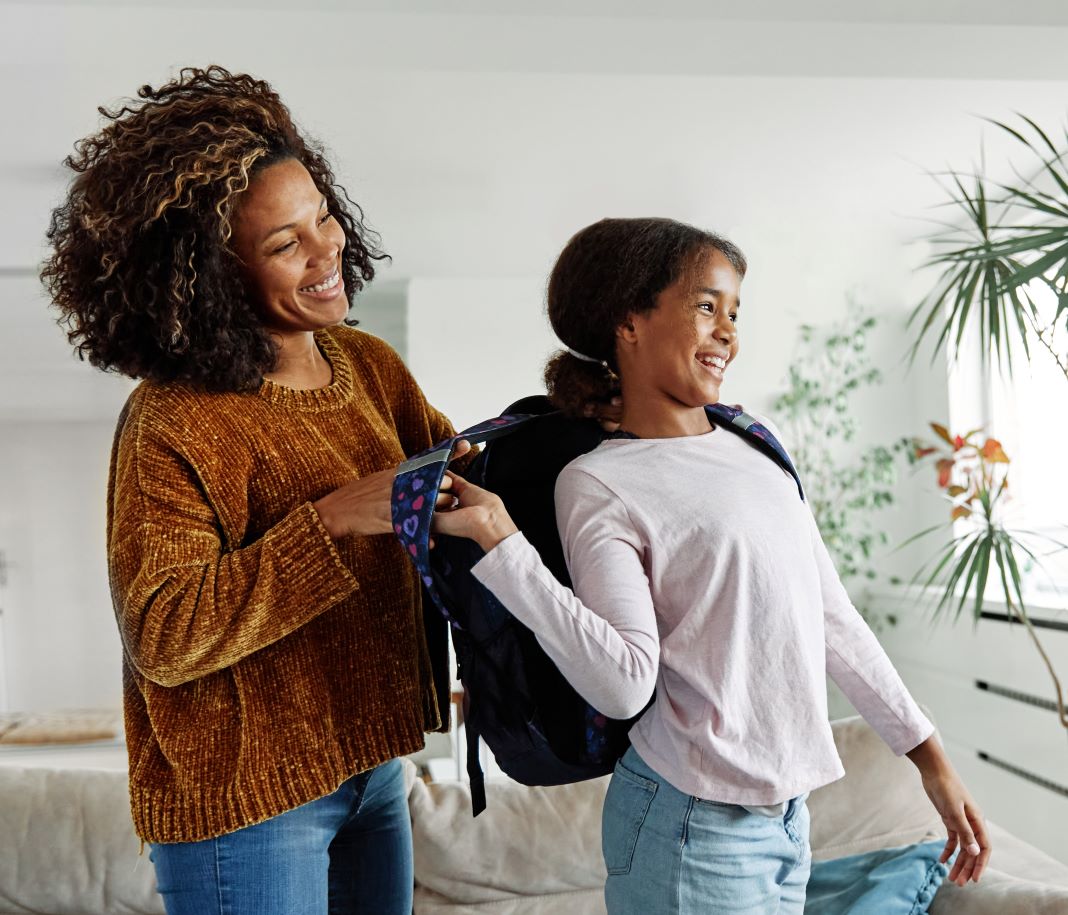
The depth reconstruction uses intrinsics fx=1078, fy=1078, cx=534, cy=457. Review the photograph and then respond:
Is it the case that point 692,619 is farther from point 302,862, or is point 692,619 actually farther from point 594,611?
point 302,862

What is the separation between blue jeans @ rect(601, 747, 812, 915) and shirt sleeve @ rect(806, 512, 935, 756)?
177mm

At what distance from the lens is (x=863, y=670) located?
1.33m

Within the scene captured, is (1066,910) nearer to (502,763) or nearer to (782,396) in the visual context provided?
(502,763)

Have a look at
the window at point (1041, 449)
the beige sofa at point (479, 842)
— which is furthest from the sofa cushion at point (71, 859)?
the window at point (1041, 449)

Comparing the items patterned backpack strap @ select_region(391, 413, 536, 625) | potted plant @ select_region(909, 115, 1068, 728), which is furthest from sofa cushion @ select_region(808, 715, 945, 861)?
patterned backpack strap @ select_region(391, 413, 536, 625)

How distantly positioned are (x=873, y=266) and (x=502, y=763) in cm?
479

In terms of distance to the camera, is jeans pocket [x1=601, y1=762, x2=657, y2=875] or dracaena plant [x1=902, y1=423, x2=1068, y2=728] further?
dracaena plant [x1=902, y1=423, x2=1068, y2=728]

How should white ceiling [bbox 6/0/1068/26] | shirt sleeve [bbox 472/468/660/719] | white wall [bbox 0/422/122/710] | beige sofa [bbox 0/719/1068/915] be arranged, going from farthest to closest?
white wall [bbox 0/422/122/710] → white ceiling [bbox 6/0/1068/26] → beige sofa [bbox 0/719/1068/915] → shirt sleeve [bbox 472/468/660/719]

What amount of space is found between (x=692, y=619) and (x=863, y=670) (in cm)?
28

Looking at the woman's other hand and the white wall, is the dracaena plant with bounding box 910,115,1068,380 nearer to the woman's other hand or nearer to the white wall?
the woman's other hand

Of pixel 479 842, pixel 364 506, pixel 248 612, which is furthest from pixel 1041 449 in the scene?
pixel 248 612

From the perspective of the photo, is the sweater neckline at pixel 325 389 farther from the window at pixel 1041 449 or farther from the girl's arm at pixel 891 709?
the window at pixel 1041 449

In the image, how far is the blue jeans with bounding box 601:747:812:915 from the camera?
3.76ft

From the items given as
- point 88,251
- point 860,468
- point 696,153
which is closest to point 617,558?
point 88,251
